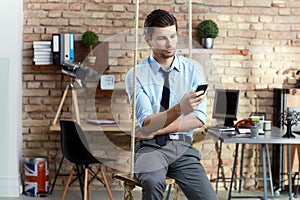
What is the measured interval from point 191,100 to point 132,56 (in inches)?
94.1

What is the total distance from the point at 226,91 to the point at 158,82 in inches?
81.6

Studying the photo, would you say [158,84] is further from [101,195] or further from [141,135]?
[101,195]

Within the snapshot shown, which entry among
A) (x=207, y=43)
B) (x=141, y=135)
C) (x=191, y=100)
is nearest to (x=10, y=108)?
(x=207, y=43)

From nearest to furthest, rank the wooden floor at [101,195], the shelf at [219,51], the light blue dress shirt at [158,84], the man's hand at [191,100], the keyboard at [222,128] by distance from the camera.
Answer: the man's hand at [191,100] → the light blue dress shirt at [158,84] → the keyboard at [222,128] → the wooden floor at [101,195] → the shelf at [219,51]

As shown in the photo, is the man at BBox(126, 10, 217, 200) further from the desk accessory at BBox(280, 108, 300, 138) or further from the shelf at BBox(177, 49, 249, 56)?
the shelf at BBox(177, 49, 249, 56)

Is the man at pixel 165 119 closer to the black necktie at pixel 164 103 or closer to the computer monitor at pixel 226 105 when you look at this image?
the black necktie at pixel 164 103

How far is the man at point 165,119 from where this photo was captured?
3238 millimetres

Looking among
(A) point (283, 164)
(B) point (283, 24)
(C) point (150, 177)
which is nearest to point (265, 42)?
(B) point (283, 24)

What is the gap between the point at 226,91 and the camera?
17.5 ft

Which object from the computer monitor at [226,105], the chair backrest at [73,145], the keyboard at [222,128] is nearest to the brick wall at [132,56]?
the computer monitor at [226,105]

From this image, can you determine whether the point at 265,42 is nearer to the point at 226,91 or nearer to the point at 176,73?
the point at 226,91

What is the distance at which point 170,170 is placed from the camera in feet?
11.1

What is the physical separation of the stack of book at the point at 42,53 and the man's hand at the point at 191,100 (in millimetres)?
2411

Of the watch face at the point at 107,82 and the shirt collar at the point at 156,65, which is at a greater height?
the shirt collar at the point at 156,65
